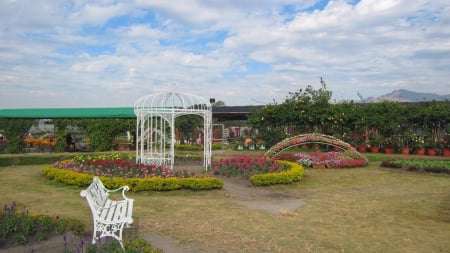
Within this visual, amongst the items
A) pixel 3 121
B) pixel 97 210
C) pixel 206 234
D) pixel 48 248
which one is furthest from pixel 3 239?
pixel 3 121

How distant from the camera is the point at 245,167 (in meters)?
12.6

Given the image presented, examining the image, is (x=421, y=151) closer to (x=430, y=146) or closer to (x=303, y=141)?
(x=430, y=146)

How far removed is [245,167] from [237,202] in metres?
3.76

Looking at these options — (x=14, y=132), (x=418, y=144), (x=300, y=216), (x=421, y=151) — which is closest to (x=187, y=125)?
(x=14, y=132)

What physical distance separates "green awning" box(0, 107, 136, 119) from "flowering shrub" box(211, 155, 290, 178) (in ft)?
33.7

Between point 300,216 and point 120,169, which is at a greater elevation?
point 120,169

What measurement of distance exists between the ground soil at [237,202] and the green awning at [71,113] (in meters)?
12.2

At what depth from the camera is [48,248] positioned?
5164mm

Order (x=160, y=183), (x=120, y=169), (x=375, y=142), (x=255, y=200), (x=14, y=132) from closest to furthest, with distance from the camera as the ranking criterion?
(x=255, y=200), (x=160, y=183), (x=120, y=169), (x=14, y=132), (x=375, y=142)

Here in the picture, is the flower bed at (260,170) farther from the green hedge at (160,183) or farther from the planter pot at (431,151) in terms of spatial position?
the planter pot at (431,151)

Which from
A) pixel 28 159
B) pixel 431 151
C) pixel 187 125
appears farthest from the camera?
pixel 187 125

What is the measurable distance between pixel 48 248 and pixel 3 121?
18280 mm

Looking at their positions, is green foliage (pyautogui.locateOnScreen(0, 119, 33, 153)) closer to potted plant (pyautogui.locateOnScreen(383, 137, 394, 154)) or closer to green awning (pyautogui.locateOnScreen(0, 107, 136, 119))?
green awning (pyautogui.locateOnScreen(0, 107, 136, 119))

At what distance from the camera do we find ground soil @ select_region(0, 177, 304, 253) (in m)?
5.16
